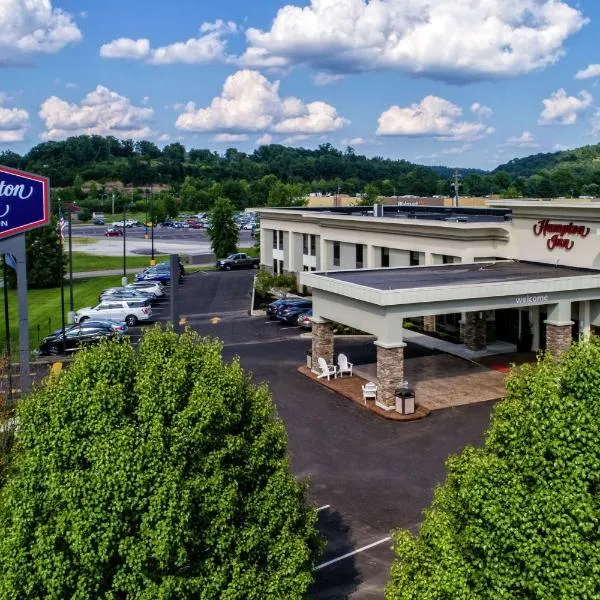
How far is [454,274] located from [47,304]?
3507 cm

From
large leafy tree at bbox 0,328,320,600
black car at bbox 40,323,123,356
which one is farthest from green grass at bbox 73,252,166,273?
large leafy tree at bbox 0,328,320,600

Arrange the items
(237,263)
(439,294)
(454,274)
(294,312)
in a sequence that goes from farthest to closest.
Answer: (237,263), (294,312), (454,274), (439,294)

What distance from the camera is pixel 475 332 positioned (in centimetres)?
3681

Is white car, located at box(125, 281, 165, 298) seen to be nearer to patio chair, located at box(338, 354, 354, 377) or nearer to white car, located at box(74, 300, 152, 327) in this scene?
white car, located at box(74, 300, 152, 327)

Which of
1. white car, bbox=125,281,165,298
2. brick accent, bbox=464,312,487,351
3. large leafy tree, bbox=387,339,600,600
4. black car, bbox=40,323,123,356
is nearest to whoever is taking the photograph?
large leafy tree, bbox=387,339,600,600

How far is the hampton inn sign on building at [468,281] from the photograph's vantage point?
2892cm

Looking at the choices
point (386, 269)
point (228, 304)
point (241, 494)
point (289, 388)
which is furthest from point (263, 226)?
point (241, 494)

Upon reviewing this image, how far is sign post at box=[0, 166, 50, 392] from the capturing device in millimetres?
22250

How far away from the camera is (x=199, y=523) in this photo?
37.0ft

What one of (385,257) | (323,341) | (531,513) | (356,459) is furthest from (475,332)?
(531,513)

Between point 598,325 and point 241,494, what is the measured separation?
87.1 feet

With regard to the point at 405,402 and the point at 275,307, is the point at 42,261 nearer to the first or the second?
the point at 275,307

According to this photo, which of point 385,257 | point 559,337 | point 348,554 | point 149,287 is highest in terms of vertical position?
point 385,257

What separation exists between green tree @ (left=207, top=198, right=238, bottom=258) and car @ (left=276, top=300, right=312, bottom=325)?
39.9 meters
